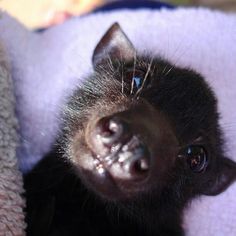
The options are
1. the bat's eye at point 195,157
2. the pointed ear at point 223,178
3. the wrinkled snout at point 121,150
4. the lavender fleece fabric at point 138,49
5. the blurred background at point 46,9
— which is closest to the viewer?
the wrinkled snout at point 121,150

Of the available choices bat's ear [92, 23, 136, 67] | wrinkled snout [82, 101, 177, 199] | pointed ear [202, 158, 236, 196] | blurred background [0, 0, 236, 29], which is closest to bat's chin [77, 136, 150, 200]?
wrinkled snout [82, 101, 177, 199]

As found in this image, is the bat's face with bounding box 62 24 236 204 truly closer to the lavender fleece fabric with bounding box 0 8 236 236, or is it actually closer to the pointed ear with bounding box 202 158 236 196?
the pointed ear with bounding box 202 158 236 196

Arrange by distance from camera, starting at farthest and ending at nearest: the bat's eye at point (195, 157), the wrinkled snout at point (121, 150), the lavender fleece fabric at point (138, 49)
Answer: the lavender fleece fabric at point (138, 49), the bat's eye at point (195, 157), the wrinkled snout at point (121, 150)

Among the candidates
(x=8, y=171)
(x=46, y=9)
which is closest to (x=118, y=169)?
(x=8, y=171)

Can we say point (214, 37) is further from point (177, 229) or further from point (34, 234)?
point (34, 234)

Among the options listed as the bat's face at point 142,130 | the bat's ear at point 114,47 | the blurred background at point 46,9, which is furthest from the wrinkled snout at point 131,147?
the blurred background at point 46,9

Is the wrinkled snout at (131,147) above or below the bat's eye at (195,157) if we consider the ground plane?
above

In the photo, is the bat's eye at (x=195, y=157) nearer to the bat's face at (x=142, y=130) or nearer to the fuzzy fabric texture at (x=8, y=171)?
the bat's face at (x=142, y=130)

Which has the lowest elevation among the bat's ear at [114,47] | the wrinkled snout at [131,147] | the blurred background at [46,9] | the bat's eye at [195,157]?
the blurred background at [46,9]
